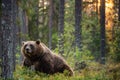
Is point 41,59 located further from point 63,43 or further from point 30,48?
point 63,43

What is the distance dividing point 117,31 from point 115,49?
1.06m

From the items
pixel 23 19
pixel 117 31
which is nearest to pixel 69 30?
pixel 23 19

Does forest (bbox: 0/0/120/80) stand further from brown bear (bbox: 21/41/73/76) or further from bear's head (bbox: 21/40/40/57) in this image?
bear's head (bbox: 21/40/40/57)

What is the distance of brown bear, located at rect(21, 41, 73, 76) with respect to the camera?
1394cm

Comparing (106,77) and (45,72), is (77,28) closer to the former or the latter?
(45,72)

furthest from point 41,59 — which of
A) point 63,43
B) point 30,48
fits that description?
point 63,43

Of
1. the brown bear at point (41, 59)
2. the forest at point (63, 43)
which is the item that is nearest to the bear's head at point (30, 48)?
the brown bear at point (41, 59)

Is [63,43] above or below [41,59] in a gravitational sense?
below

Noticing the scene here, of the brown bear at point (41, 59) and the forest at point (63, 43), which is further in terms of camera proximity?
the brown bear at point (41, 59)

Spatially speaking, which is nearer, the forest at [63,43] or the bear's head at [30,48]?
the forest at [63,43]

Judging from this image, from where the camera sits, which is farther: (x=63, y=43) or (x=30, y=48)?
(x=63, y=43)

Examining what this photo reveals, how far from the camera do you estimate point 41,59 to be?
46.2 feet

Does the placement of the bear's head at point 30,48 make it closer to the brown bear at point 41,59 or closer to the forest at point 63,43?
the brown bear at point 41,59

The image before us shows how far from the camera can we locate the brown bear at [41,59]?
45.7ft
